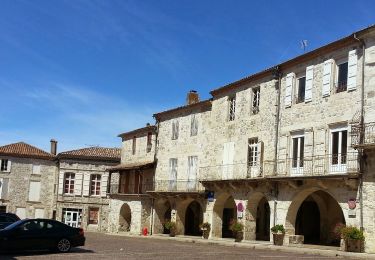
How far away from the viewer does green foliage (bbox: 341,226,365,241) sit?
63.7 ft

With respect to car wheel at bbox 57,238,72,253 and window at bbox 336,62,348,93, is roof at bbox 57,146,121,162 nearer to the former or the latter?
window at bbox 336,62,348,93

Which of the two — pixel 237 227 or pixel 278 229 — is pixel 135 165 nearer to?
pixel 237 227

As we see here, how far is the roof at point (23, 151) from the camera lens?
5089 centimetres

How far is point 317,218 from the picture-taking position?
26844 millimetres

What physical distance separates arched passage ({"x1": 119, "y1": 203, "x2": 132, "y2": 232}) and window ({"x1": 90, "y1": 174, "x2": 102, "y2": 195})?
9.66 meters

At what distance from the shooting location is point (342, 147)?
21.2m

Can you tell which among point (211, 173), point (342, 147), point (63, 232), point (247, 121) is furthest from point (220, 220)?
point (63, 232)

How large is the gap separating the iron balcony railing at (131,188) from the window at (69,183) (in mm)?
8522

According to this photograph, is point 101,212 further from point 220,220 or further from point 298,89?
point 298,89

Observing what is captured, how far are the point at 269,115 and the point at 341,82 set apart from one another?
4743 mm

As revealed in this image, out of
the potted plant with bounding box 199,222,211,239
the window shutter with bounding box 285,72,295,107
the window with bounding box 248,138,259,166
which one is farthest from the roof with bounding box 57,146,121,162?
the window shutter with bounding box 285,72,295,107

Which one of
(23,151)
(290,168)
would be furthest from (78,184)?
(290,168)

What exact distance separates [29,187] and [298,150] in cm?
3481

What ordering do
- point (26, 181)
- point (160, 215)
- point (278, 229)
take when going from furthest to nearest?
point (26, 181), point (160, 215), point (278, 229)
